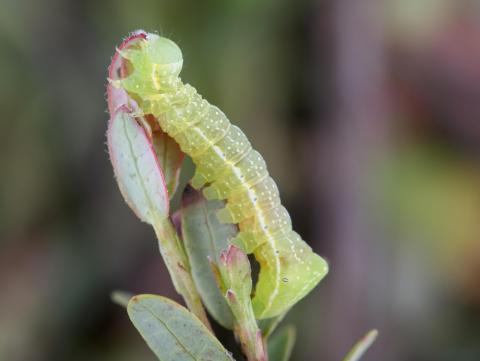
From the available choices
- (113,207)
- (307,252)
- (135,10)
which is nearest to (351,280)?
(113,207)

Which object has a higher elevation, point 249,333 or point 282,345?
point 249,333

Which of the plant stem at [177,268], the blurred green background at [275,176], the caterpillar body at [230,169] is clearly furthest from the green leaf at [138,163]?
the blurred green background at [275,176]

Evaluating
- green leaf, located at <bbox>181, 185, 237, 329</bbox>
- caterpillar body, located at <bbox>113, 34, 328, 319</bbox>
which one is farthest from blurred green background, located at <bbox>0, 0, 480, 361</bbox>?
green leaf, located at <bbox>181, 185, 237, 329</bbox>

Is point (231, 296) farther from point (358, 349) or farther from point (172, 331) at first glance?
point (358, 349)

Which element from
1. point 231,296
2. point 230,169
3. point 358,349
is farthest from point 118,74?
point 358,349

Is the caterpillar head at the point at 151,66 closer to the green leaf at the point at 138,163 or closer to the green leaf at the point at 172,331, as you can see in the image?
the green leaf at the point at 138,163

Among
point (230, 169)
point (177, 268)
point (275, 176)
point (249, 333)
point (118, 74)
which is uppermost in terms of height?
point (118, 74)

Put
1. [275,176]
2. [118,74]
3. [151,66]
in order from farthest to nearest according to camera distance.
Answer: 1. [275,176]
2. [151,66]
3. [118,74]

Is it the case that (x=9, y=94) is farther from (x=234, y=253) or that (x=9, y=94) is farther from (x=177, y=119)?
(x=234, y=253)
